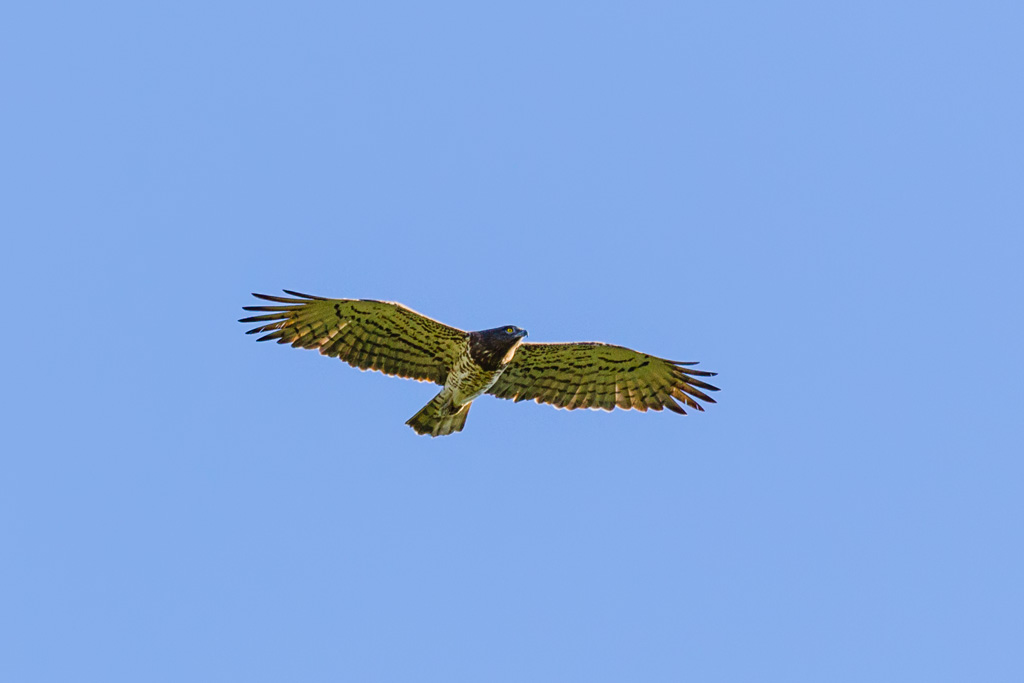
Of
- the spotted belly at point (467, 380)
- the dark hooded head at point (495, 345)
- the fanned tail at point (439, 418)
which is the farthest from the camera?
the fanned tail at point (439, 418)

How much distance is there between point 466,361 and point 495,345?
26.0 inches

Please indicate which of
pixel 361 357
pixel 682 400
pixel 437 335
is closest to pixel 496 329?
pixel 437 335

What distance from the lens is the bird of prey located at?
17.7 m

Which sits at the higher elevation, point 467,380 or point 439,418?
point 467,380

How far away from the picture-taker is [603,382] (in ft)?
62.1

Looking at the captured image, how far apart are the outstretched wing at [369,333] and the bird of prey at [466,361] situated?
1 cm

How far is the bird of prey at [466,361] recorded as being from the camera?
57.9 feet

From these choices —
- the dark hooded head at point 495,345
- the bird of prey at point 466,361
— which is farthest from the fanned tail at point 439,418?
the dark hooded head at point 495,345

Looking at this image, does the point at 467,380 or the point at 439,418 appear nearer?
the point at 467,380

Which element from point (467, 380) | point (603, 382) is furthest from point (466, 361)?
point (603, 382)

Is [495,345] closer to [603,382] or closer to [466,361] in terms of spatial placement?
[466,361]

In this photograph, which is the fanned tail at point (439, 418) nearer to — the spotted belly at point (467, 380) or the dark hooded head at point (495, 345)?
the spotted belly at point (467, 380)

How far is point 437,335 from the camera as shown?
1797 centimetres

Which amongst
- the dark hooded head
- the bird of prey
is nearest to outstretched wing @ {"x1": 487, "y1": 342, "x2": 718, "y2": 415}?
the bird of prey
